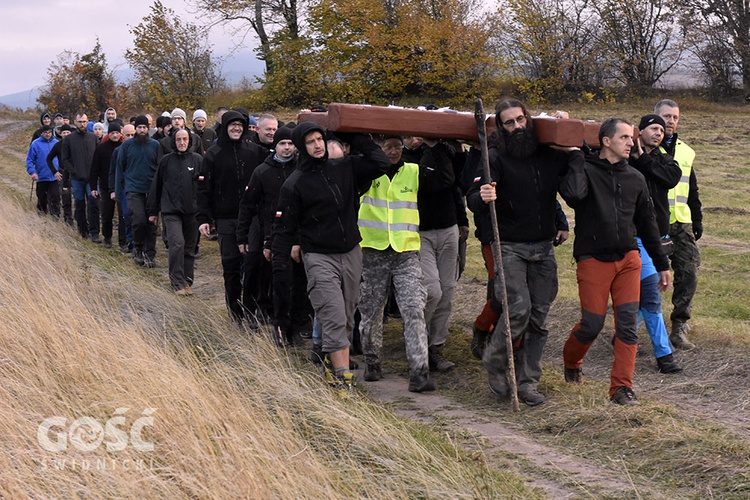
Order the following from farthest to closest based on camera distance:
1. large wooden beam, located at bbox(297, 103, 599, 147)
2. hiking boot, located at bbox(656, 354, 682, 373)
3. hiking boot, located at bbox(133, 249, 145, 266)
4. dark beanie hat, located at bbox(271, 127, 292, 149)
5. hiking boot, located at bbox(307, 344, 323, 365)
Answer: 1. hiking boot, located at bbox(133, 249, 145, 266)
2. dark beanie hat, located at bbox(271, 127, 292, 149)
3. hiking boot, located at bbox(307, 344, 323, 365)
4. hiking boot, located at bbox(656, 354, 682, 373)
5. large wooden beam, located at bbox(297, 103, 599, 147)

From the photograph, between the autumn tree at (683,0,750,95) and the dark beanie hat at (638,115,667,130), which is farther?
the autumn tree at (683,0,750,95)

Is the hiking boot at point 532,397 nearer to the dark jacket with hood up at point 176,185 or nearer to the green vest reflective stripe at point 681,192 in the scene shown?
the green vest reflective stripe at point 681,192

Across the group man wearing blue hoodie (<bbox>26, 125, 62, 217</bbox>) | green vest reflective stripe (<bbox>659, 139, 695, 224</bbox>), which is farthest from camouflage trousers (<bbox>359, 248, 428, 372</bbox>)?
man wearing blue hoodie (<bbox>26, 125, 62, 217</bbox>)

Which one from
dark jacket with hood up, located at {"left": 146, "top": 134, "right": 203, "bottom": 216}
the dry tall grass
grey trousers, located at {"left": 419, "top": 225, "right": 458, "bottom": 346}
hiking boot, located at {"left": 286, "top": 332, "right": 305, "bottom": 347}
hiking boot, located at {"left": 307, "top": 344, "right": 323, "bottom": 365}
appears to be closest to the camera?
the dry tall grass

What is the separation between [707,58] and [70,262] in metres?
24.7

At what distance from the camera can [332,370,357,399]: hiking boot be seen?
18.9 feet

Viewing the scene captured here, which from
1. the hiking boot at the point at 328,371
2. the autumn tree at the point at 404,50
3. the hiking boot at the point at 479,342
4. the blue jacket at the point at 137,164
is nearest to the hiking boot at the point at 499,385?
the hiking boot at the point at 479,342

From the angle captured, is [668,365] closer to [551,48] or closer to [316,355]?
[316,355]

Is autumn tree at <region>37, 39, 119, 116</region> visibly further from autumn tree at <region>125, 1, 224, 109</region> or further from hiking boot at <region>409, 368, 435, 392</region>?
hiking boot at <region>409, 368, 435, 392</region>

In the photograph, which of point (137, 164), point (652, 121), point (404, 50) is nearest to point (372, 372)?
point (652, 121)

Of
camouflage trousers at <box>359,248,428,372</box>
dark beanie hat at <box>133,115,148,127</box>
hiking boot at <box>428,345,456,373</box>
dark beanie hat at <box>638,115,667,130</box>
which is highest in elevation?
dark beanie hat at <box>133,115,148,127</box>

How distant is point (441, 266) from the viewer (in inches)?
295

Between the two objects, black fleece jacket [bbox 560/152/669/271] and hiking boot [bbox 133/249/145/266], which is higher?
black fleece jacket [bbox 560/152/669/271]

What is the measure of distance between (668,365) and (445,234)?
6.90 feet
